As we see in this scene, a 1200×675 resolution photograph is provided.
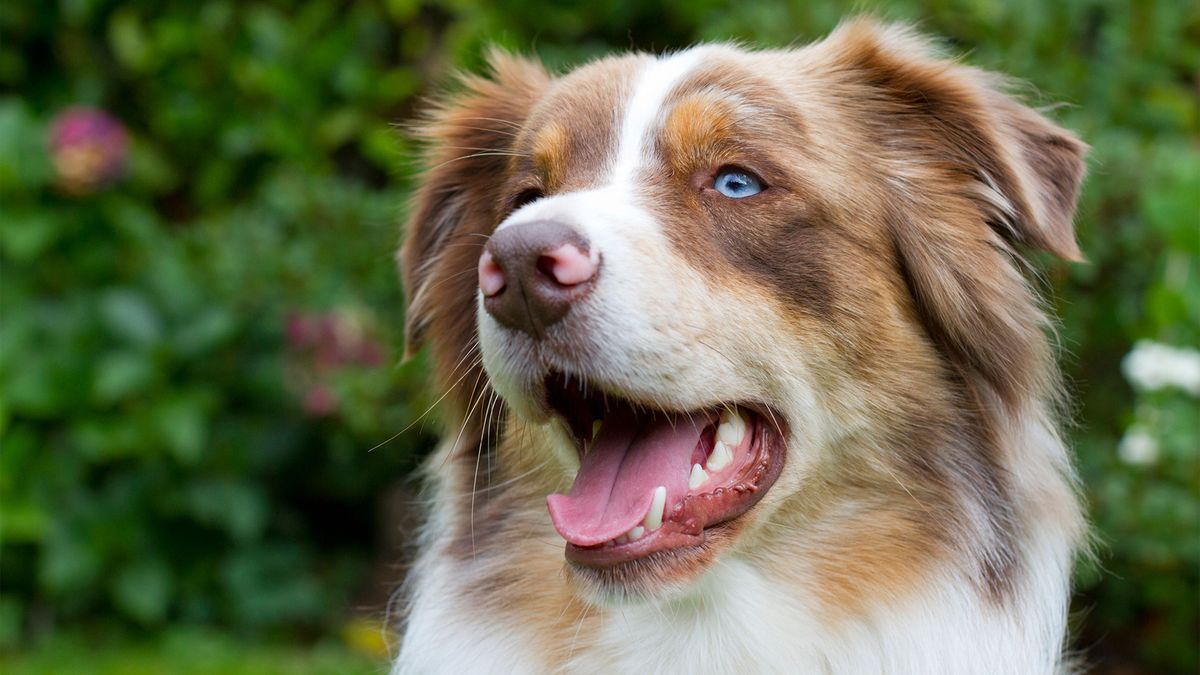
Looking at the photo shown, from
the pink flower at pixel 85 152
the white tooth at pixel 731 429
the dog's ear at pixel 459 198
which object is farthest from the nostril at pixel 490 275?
the pink flower at pixel 85 152

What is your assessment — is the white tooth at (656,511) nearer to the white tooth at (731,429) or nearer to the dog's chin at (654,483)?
the dog's chin at (654,483)

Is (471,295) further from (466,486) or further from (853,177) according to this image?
(853,177)

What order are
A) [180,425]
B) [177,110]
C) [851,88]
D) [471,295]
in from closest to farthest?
[851,88], [471,295], [180,425], [177,110]

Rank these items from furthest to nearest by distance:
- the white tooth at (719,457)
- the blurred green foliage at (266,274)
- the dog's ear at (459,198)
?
the blurred green foliage at (266,274), the dog's ear at (459,198), the white tooth at (719,457)

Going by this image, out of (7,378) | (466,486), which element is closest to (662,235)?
(466,486)

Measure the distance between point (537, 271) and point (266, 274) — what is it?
3673 millimetres

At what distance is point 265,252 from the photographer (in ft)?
19.9

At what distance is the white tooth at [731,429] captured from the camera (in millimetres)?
2984

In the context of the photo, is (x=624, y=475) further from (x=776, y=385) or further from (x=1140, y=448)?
(x=1140, y=448)

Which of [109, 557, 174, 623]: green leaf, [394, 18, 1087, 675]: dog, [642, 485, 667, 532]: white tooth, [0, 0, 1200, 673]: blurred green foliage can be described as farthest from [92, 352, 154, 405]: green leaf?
[642, 485, 667, 532]: white tooth

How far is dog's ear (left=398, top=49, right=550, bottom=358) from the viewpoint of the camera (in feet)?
12.1

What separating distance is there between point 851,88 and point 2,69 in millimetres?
4999

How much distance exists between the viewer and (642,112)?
3.17 meters

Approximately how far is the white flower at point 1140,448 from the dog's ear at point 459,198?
2634 millimetres
